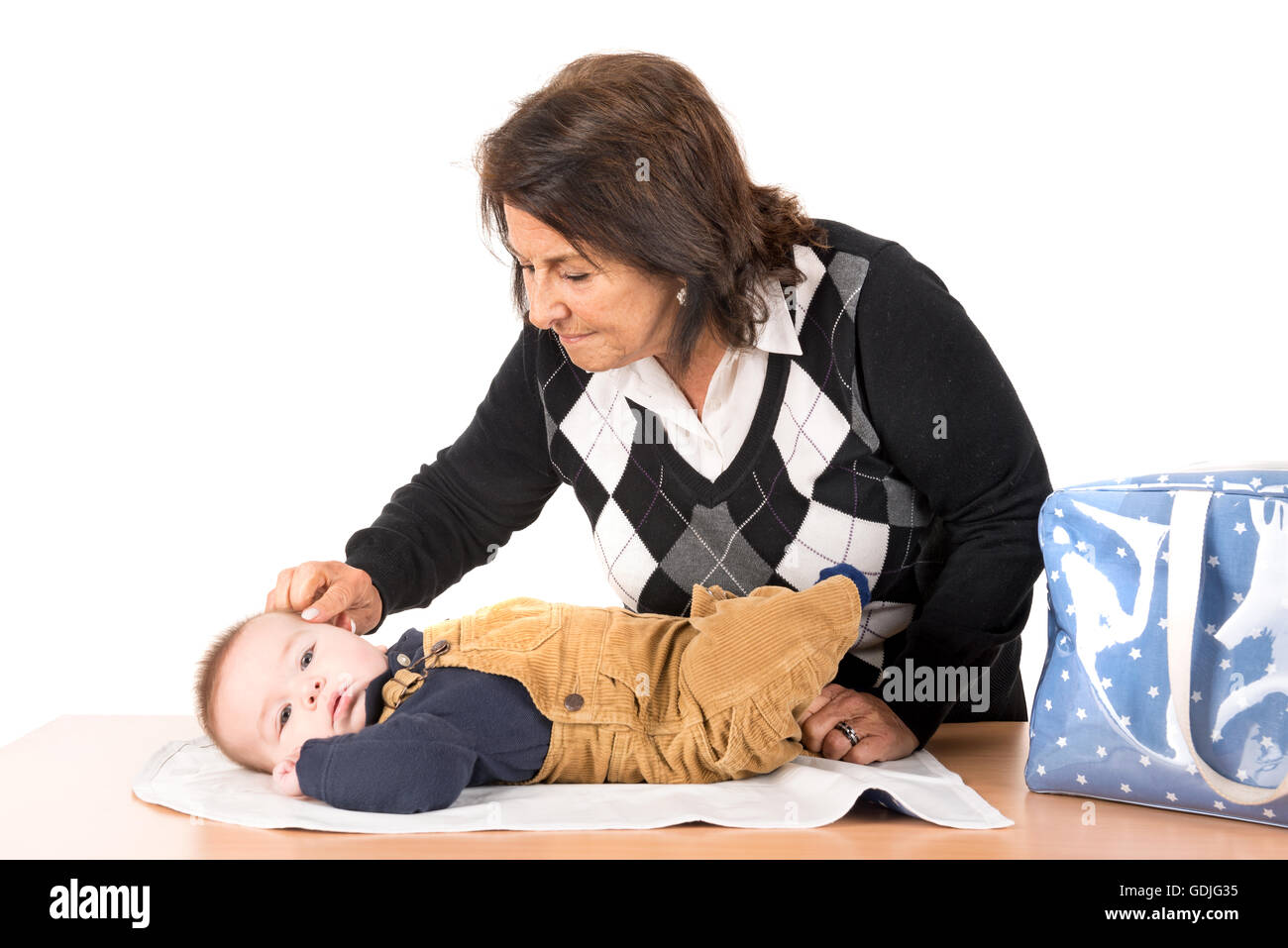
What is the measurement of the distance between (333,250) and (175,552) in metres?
0.72

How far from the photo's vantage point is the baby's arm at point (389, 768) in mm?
1151

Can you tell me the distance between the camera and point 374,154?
2.64 meters

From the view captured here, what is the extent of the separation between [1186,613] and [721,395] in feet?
2.10

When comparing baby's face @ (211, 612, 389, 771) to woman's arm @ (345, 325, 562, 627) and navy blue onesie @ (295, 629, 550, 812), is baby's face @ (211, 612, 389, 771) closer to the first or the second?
navy blue onesie @ (295, 629, 550, 812)

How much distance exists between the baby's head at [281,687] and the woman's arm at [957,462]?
0.60 m

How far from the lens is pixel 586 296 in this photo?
145 cm

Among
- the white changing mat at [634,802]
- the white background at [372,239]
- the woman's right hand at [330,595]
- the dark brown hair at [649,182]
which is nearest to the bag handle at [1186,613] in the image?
the white changing mat at [634,802]

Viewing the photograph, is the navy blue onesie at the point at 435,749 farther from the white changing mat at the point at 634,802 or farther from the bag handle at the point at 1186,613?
the bag handle at the point at 1186,613

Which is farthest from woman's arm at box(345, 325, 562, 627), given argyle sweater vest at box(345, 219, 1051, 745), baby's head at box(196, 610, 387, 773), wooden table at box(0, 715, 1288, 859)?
wooden table at box(0, 715, 1288, 859)

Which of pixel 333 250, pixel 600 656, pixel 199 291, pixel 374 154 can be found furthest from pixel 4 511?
pixel 600 656

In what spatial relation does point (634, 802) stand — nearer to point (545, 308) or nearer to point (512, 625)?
point (512, 625)

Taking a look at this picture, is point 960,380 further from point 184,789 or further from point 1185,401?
point 1185,401

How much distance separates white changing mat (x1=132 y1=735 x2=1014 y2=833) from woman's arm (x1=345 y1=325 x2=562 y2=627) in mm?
477

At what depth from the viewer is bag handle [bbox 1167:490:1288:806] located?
111cm
